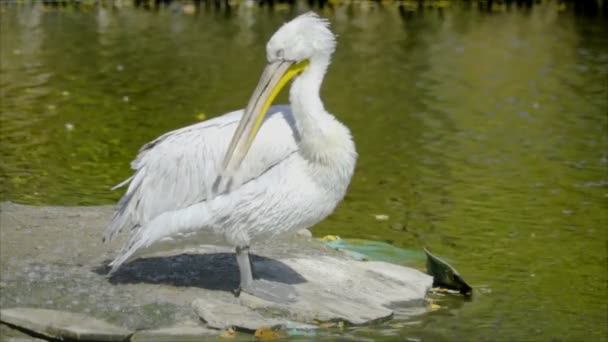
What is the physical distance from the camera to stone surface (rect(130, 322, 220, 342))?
495cm

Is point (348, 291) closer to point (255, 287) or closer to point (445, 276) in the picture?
point (255, 287)

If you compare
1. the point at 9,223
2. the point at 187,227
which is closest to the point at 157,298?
the point at 187,227

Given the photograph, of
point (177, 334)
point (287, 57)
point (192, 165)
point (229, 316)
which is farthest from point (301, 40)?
point (177, 334)

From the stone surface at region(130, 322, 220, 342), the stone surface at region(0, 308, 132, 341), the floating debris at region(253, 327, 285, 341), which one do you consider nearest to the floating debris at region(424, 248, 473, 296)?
the floating debris at region(253, 327, 285, 341)

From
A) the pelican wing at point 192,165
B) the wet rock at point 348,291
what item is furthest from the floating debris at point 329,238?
the pelican wing at point 192,165

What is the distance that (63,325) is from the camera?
4898mm

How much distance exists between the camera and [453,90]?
12773 mm

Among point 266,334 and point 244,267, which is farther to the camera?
point 244,267

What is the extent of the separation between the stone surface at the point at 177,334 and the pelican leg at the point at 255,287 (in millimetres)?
368

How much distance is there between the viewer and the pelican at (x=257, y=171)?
16.9 feet

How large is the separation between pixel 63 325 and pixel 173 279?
778 mm

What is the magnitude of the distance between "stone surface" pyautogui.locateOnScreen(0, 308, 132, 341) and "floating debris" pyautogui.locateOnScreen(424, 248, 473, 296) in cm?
175

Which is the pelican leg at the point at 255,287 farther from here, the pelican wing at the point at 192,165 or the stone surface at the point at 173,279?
the pelican wing at the point at 192,165

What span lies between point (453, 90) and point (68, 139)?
4.46 m
